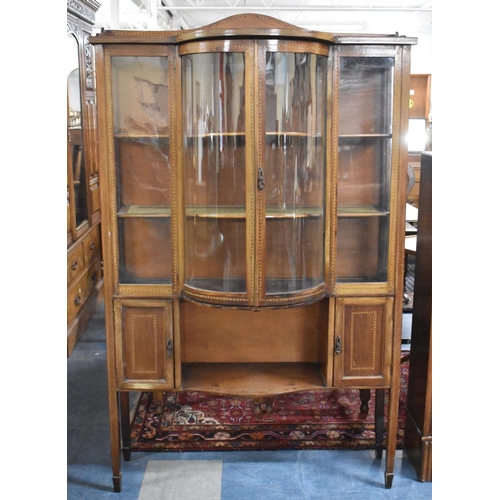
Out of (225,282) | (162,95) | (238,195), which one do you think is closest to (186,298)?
(225,282)

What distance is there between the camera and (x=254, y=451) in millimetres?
2658

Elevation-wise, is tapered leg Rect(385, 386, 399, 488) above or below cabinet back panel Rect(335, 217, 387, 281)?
below

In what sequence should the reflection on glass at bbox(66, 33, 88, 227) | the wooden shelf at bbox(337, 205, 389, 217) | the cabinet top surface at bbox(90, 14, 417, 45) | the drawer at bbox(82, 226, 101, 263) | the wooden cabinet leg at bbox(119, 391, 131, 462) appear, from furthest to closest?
the drawer at bbox(82, 226, 101, 263), the reflection on glass at bbox(66, 33, 88, 227), the wooden cabinet leg at bbox(119, 391, 131, 462), the wooden shelf at bbox(337, 205, 389, 217), the cabinet top surface at bbox(90, 14, 417, 45)

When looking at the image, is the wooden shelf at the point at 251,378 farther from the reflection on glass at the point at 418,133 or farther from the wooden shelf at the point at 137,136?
the reflection on glass at the point at 418,133

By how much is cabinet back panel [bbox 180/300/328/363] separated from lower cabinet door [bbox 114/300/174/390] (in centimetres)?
26

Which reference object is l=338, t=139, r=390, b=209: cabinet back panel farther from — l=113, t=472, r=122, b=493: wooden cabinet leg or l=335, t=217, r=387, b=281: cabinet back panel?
l=113, t=472, r=122, b=493: wooden cabinet leg

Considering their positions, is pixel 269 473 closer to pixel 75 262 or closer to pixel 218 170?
pixel 218 170

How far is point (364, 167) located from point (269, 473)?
1.40m

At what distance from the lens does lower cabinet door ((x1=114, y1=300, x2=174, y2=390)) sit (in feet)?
7.52

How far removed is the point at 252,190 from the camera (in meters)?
2.09

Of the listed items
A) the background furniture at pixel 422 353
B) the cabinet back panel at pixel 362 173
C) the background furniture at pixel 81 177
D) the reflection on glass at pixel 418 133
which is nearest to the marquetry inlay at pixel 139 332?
the cabinet back panel at pixel 362 173

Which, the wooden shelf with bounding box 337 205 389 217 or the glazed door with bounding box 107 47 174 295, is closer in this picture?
the glazed door with bounding box 107 47 174 295

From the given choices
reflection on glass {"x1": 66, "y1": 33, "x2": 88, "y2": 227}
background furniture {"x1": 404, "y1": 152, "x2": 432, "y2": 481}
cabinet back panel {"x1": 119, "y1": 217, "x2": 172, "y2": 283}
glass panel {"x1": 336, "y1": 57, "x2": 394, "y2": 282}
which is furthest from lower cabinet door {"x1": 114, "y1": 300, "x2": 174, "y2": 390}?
reflection on glass {"x1": 66, "y1": 33, "x2": 88, "y2": 227}

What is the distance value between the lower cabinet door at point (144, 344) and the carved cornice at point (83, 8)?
2451 millimetres
